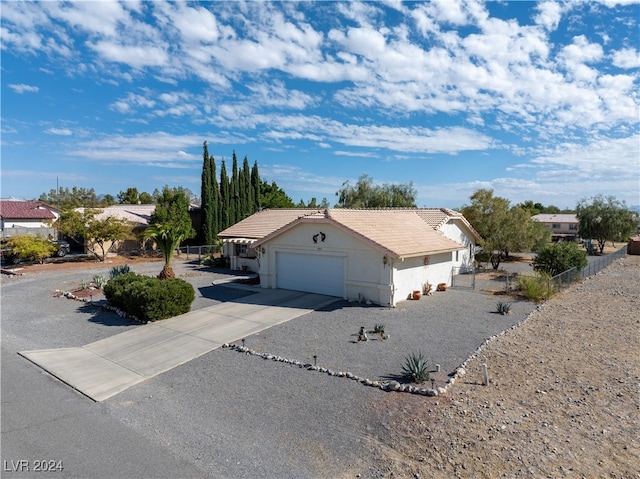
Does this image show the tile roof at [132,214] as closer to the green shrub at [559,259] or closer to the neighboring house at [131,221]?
the neighboring house at [131,221]

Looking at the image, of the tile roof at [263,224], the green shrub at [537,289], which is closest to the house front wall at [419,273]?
the green shrub at [537,289]

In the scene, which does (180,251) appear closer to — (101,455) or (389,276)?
(389,276)

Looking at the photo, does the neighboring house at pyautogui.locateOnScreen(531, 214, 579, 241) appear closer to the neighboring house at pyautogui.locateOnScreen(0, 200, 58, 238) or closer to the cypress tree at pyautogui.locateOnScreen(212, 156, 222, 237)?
the cypress tree at pyautogui.locateOnScreen(212, 156, 222, 237)

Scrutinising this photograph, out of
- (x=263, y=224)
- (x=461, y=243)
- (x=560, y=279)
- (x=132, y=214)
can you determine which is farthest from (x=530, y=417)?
(x=132, y=214)

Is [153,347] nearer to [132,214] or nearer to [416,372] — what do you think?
[416,372]

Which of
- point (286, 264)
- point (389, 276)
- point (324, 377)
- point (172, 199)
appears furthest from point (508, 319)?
point (172, 199)

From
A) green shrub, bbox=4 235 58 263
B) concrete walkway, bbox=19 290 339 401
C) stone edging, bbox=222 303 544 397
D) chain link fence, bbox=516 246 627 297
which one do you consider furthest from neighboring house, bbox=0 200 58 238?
chain link fence, bbox=516 246 627 297
